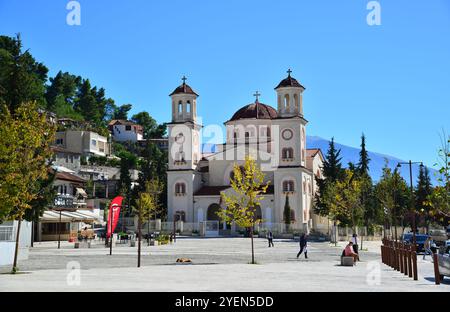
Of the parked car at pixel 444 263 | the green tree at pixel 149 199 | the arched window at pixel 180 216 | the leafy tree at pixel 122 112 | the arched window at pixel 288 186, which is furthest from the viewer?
the leafy tree at pixel 122 112

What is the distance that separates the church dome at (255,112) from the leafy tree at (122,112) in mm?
85626

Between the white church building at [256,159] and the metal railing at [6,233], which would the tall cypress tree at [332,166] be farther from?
the metal railing at [6,233]

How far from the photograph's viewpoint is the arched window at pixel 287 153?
244 ft

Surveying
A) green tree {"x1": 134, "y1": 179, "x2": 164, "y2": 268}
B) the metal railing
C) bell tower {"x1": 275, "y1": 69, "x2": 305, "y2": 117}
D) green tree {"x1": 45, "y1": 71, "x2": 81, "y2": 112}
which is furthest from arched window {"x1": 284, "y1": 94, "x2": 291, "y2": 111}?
green tree {"x1": 45, "y1": 71, "x2": 81, "y2": 112}

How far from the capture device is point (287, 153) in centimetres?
7469

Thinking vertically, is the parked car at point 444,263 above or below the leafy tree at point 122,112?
below

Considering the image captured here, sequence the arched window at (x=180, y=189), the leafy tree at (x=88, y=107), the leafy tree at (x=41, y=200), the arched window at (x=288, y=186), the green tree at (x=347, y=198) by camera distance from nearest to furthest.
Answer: the leafy tree at (x=41, y=200)
the green tree at (x=347, y=198)
the arched window at (x=288, y=186)
the arched window at (x=180, y=189)
the leafy tree at (x=88, y=107)

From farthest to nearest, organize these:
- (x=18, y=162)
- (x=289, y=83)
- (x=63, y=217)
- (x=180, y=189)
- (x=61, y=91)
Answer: (x=61, y=91), (x=180, y=189), (x=289, y=83), (x=63, y=217), (x=18, y=162)

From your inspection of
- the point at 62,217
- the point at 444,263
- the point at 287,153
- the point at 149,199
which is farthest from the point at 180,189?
the point at 444,263

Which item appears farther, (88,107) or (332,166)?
(88,107)

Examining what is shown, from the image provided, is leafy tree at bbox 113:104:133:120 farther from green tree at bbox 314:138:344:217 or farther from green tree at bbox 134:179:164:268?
green tree at bbox 314:138:344:217

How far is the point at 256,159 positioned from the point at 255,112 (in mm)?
11715

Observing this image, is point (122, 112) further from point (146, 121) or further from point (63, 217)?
point (63, 217)

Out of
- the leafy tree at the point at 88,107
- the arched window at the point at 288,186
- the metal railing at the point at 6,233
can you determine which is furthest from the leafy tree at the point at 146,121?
the metal railing at the point at 6,233
